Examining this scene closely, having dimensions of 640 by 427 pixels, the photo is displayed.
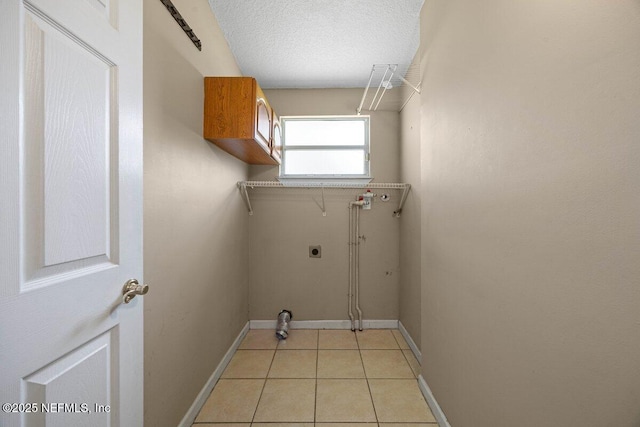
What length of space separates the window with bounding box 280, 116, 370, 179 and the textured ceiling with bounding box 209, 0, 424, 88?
0.47 m

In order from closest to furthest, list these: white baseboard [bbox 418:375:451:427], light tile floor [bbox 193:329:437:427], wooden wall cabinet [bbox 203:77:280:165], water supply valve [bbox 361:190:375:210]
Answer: white baseboard [bbox 418:375:451:427] → light tile floor [bbox 193:329:437:427] → wooden wall cabinet [bbox 203:77:280:165] → water supply valve [bbox 361:190:375:210]

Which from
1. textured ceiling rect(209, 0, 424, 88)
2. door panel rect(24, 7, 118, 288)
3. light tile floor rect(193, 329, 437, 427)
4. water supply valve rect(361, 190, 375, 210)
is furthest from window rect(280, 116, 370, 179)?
door panel rect(24, 7, 118, 288)

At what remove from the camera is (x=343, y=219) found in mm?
2805

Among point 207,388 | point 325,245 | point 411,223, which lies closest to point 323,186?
point 325,245

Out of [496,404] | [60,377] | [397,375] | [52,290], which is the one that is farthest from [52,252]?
[397,375]

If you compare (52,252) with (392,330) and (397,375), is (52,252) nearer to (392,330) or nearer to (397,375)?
(397,375)

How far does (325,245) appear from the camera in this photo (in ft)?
9.24

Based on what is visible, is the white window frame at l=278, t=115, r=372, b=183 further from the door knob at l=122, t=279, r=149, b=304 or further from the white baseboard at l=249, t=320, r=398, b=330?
the door knob at l=122, t=279, r=149, b=304

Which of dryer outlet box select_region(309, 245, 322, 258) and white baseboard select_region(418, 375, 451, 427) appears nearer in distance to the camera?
white baseboard select_region(418, 375, 451, 427)

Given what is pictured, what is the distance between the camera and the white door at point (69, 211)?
505mm

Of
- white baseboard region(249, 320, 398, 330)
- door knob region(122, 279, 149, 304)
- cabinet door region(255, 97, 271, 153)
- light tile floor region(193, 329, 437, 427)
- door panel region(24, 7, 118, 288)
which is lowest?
light tile floor region(193, 329, 437, 427)

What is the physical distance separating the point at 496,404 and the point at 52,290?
5.08 feet

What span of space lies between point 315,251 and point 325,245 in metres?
0.13

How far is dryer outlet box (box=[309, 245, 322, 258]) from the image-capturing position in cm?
281
